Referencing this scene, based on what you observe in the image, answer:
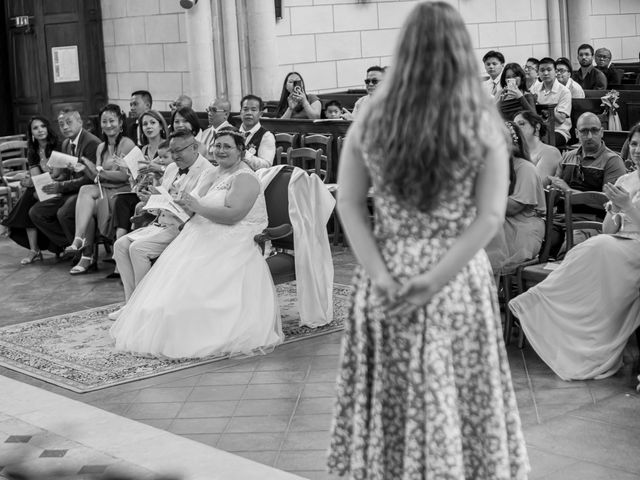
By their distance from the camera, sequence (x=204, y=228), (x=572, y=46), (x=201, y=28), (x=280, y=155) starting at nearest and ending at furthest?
(x=204, y=228) → (x=280, y=155) → (x=201, y=28) → (x=572, y=46)

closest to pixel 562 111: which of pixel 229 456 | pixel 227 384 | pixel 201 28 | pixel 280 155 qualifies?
pixel 280 155

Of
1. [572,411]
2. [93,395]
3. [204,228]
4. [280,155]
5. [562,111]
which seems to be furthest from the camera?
[562,111]

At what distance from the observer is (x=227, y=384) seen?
5590 mm

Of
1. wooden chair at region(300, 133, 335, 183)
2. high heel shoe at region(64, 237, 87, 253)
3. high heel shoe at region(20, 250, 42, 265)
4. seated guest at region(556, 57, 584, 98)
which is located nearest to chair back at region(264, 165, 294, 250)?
high heel shoe at region(64, 237, 87, 253)

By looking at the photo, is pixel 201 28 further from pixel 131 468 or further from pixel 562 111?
pixel 131 468

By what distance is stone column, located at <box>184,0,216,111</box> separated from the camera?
12.8 m

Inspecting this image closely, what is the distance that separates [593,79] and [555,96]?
308cm

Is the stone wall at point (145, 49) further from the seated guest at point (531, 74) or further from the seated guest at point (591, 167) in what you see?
the seated guest at point (591, 167)

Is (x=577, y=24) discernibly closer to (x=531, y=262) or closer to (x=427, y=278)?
(x=531, y=262)

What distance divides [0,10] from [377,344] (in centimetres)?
1286

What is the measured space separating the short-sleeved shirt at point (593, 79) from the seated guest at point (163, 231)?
7.91 meters

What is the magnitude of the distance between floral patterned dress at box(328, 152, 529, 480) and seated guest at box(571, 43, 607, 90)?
11.2 meters

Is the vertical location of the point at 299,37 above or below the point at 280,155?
above

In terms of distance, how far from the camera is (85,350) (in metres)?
6.41
